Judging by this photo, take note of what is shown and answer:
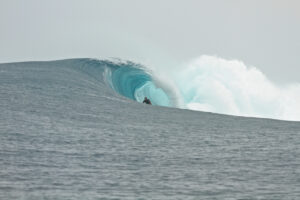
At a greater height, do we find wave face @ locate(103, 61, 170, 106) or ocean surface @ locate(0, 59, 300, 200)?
wave face @ locate(103, 61, 170, 106)

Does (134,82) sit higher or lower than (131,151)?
higher

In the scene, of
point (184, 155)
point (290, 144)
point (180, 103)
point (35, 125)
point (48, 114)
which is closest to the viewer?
point (184, 155)

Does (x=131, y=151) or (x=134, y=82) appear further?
(x=134, y=82)

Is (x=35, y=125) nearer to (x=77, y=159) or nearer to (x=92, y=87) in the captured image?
(x=77, y=159)

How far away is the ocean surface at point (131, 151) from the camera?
7.38 m

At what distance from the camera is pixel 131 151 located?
9.91 meters

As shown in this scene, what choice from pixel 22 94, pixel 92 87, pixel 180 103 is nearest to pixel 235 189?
pixel 22 94

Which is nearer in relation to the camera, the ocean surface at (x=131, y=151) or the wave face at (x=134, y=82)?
the ocean surface at (x=131, y=151)

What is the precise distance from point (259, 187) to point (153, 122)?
6.10 metres

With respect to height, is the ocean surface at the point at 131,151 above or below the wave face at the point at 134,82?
below

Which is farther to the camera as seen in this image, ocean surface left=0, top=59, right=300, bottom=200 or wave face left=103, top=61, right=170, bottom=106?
wave face left=103, top=61, right=170, bottom=106

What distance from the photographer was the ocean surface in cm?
738

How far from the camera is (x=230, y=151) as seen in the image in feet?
33.5

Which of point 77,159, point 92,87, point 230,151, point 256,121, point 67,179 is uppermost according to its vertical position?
point 92,87
